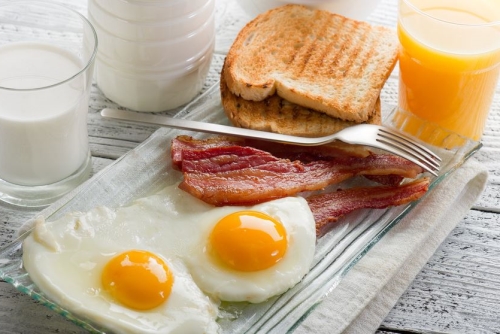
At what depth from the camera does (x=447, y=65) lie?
2705mm

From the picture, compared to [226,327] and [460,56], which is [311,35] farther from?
[226,327]

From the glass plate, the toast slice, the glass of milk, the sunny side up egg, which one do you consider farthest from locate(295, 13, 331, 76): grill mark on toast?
the glass of milk

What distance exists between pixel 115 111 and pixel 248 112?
51 centimetres

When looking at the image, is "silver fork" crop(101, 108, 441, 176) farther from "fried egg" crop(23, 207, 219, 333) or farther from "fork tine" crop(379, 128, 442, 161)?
"fried egg" crop(23, 207, 219, 333)

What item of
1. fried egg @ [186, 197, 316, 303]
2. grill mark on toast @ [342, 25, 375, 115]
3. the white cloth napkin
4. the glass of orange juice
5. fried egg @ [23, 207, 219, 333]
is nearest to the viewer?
fried egg @ [23, 207, 219, 333]

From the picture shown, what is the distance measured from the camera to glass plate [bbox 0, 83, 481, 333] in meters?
2.09

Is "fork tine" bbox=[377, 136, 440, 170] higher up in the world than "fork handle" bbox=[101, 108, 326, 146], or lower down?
higher up

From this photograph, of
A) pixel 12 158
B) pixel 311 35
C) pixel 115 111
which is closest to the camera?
pixel 12 158

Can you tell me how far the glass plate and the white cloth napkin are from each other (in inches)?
3.0

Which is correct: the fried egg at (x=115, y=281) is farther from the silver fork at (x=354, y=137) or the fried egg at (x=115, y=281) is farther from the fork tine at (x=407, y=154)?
the fork tine at (x=407, y=154)

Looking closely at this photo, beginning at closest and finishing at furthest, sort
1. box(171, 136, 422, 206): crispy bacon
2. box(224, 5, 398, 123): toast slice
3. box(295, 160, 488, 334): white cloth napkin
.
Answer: box(295, 160, 488, 334): white cloth napkin → box(171, 136, 422, 206): crispy bacon → box(224, 5, 398, 123): toast slice

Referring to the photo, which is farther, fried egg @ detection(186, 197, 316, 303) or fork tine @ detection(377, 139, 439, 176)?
fork tine @ detection(377, 139, 439, 176)

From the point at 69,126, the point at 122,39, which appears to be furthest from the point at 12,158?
the point at 122,39

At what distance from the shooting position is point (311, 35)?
10.1 ft
